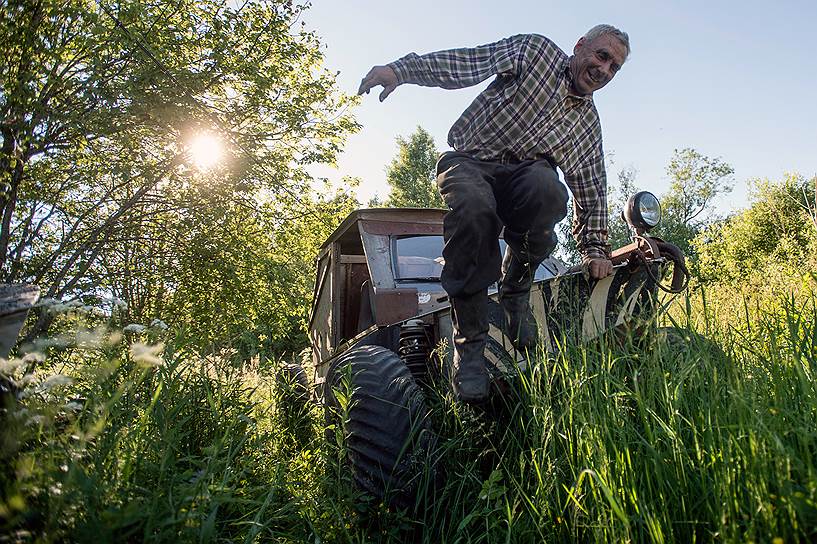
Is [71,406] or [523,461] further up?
[71,406]

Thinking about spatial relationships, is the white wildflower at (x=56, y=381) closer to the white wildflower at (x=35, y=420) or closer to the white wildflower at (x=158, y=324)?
the white wildflower at (x=35, y=420)

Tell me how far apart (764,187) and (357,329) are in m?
24.9

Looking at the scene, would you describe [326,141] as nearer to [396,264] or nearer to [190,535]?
[396,264]

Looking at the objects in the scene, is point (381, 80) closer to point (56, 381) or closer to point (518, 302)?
point (518, 302)

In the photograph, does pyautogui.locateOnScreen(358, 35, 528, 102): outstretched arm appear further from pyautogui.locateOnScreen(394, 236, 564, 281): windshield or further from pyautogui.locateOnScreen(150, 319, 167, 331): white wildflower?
pyautogui.locateOnScreen(394, 236, 564, 281): windshield

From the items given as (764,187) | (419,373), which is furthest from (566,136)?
(764,187)

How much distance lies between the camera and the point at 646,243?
2828mm

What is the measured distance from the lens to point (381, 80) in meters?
2.58

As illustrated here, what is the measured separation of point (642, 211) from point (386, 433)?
1.66 m

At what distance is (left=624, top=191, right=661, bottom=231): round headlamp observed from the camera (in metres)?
2.92

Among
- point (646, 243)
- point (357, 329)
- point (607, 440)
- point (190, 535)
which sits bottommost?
point (190, 535)

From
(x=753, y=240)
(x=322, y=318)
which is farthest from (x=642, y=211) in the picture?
(x=753, y=240)

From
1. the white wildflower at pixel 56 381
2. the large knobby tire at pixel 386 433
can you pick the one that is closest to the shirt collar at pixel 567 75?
the large knobby tire at pixel 386 433

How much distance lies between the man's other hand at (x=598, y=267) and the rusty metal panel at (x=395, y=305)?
1440mm
